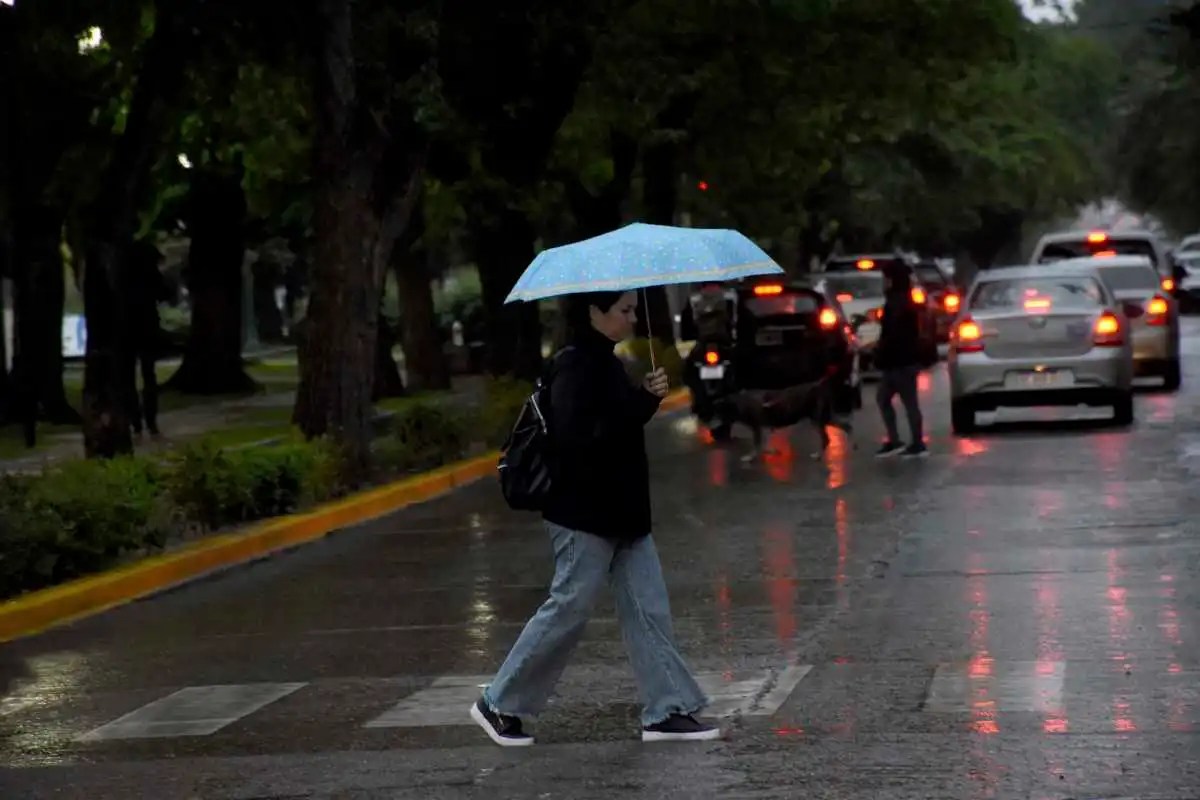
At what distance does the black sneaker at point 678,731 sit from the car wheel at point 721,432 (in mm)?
16397

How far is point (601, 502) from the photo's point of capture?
840 centimetres

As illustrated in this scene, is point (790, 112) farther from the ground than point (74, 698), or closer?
farther from the ground

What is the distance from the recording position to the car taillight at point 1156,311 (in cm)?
2961

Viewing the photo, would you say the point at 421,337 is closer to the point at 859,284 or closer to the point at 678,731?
the point at 859,284

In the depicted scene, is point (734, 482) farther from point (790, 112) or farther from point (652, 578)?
point (790, 112)

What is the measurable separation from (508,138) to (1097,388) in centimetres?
801

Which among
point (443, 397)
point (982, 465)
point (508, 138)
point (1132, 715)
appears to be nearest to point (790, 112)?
point (443, 397)

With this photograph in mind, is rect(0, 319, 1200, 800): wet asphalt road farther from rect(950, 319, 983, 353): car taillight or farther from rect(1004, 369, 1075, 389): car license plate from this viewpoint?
rect(950, 319, 983, 353): car taillight

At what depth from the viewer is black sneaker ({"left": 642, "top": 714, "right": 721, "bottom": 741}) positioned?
28.2 feet

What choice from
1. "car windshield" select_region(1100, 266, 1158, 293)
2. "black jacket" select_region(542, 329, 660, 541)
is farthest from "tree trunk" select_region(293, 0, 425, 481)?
"car windshield" select_region(1100, 266, 1158, 293)

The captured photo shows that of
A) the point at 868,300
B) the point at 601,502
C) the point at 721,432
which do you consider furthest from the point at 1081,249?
the point at 601,502

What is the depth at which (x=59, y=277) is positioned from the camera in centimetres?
3189

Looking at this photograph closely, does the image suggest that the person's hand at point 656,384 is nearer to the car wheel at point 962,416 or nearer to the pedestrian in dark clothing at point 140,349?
the car wheel at point 962,416

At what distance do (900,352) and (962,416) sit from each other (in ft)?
10.3
